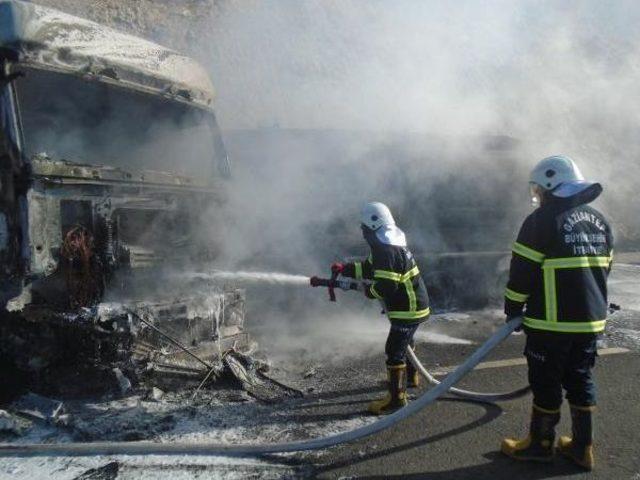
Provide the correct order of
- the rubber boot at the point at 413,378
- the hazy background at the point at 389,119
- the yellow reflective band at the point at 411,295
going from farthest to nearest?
the hazy background at the point at 389,119, the rubber boot at the point at 413,378, the yellow reflective band at the point at 411,295

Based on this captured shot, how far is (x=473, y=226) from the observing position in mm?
7941

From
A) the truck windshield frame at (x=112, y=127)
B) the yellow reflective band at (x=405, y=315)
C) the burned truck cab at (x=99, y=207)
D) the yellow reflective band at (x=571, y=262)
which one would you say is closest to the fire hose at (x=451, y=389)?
the yellow reflective band at (x=405, y=315)

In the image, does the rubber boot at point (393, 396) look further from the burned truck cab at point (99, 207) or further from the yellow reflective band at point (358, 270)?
the burned truck cab at point (99, 207)

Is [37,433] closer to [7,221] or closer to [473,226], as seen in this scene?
[7,221]

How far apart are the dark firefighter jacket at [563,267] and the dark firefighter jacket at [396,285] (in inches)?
36.1

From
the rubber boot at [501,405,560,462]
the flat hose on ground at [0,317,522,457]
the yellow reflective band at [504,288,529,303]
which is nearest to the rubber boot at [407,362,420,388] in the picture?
the flat hose on ground at [0,317,522,457]

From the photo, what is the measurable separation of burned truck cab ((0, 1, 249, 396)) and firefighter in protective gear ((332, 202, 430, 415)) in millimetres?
1593

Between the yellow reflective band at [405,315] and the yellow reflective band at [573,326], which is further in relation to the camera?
the yellow reflective band at [405,315]

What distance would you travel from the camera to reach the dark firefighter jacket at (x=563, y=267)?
288 cm

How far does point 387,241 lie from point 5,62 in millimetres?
3049

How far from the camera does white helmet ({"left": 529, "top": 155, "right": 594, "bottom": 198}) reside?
301cm

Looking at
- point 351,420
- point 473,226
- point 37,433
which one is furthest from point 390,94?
point 37,433

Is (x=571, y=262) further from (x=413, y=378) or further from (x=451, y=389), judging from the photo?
(x=413, y=378)

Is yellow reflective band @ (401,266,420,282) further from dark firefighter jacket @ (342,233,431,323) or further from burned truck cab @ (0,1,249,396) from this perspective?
burned truck cab @ (0,1,249,396)
